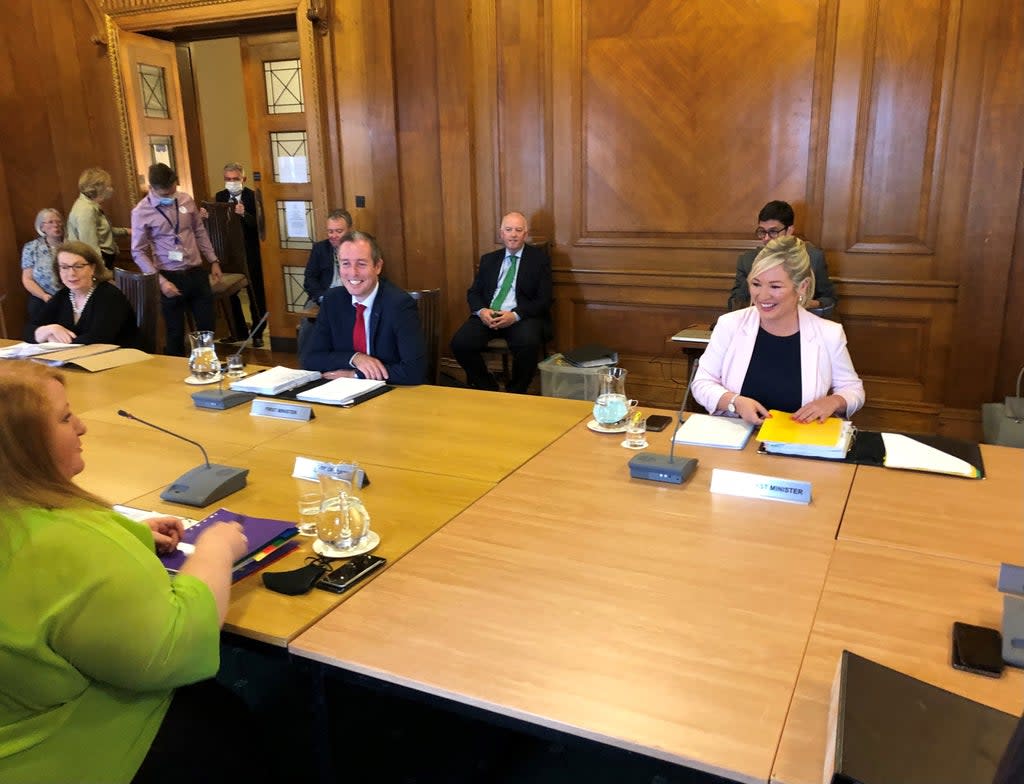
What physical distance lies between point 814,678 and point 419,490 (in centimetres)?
98

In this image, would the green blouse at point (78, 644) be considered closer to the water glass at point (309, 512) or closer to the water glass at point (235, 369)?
the water glass at point (309, 512)

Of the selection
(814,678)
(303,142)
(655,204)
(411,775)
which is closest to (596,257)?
(655,204)

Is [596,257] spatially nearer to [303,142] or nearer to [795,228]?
[795,228]

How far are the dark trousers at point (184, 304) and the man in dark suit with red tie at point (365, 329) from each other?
2734 millimetres

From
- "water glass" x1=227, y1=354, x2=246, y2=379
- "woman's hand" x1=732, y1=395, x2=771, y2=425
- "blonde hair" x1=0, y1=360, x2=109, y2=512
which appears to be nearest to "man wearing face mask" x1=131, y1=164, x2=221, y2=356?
"water glass" x1=227, y1=354, x2=246, y2=379

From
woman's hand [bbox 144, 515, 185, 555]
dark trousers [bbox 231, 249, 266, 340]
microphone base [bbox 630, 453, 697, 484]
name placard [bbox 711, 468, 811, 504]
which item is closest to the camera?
woman's hand [bbox 144, 515, 185, 555]

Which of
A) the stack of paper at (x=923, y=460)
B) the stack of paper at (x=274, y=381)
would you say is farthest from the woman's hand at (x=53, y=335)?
the stack of paper at (x=923, y=460)

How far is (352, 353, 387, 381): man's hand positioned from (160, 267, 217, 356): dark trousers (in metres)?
3.12

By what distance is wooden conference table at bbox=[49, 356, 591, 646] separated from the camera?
5.13 ft

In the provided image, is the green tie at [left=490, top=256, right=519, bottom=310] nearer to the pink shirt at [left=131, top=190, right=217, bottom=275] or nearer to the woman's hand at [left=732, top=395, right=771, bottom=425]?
the pink shirt at [left=131, top=190, right=217, bottom=275]

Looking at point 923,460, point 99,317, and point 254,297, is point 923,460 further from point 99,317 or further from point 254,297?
point 254,297

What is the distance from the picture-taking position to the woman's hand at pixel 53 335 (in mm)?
3488

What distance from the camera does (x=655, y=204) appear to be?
4578mm

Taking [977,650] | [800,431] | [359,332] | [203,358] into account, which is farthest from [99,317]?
[977,650]
